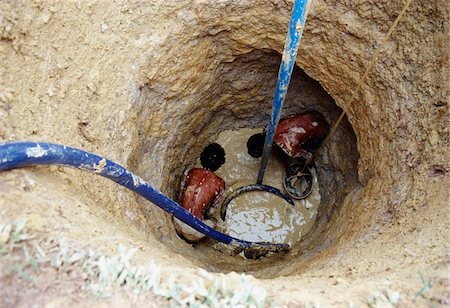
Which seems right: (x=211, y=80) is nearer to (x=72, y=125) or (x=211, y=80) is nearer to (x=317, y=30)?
(x=317, y=30)

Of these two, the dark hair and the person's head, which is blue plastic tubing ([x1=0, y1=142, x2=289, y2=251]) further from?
the dark hair

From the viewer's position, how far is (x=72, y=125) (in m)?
2.08

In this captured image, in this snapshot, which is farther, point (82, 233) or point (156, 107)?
point (156, 107)

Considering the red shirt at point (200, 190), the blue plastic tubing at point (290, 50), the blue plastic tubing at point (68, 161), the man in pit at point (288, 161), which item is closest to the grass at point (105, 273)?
the blue plastic tubing at point (68, 161)

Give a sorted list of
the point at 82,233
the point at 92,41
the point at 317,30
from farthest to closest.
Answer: the point at 317,30 < the point at 92,41 < the point at 82,233

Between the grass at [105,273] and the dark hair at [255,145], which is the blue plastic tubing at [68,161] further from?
the dark hair at [255,145]

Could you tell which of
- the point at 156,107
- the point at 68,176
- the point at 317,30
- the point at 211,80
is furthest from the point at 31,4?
the point at 317,30

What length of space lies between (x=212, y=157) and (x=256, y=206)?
1.99ft

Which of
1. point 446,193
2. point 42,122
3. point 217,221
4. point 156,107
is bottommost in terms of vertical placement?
point 217,221

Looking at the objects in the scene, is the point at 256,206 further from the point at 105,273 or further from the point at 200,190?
the point at 105,273

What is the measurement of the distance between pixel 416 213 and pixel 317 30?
1361mm

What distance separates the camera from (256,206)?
11.9ft

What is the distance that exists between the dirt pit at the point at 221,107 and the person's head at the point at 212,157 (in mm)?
267

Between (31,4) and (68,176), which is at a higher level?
(31,4)
